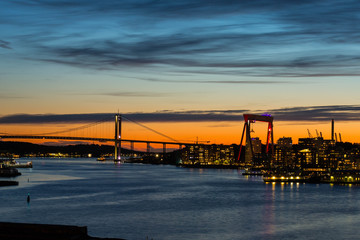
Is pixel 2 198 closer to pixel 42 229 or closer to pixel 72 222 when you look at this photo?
pixel 72 222

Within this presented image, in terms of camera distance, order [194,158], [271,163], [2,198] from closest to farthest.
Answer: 1. [2,198]
2. [271,163]
3. [194,158]

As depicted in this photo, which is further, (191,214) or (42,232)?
(191,214)

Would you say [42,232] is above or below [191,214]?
above

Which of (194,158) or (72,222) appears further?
(194,158)

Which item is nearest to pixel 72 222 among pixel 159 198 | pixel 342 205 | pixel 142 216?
pixel 142 216

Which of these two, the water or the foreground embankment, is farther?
the water

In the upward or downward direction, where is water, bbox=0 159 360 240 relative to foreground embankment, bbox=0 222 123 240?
downward

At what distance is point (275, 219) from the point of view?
3719 centimetres

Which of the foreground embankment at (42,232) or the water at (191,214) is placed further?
the water at (191,214)

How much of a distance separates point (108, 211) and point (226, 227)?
34.6ft

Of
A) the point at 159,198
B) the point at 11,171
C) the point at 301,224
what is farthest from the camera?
the point at 11,171

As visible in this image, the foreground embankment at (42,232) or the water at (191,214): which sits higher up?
the foreground embankment at (42,232)

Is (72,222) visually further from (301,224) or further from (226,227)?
(301,224)

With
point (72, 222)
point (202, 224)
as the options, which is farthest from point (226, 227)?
point (72, 222)
